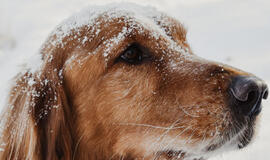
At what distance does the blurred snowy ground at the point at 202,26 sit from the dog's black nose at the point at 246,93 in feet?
13.8

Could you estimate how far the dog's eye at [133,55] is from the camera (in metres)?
2.67

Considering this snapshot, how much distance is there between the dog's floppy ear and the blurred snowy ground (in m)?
3.89

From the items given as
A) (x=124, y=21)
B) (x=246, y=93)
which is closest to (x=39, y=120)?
(x=124, y=21)

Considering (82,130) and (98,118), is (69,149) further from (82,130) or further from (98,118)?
(98,118)

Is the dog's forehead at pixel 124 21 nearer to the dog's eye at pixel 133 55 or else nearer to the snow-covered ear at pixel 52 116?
the dog's eye at pixel 133 55

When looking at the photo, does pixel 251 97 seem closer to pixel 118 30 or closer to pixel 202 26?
pixel 118 30

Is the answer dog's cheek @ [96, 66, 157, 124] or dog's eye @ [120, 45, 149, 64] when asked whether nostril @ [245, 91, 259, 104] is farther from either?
dog's eye @ [120, 45, 149, 64]

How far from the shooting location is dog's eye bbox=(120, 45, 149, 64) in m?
2.67

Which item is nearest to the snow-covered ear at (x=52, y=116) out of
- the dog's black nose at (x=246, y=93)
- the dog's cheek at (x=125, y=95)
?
the dog's cheek at (x=125, y=95)

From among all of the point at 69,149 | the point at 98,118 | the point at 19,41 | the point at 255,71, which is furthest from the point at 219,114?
the point at 19,41

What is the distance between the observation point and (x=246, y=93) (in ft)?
7.48

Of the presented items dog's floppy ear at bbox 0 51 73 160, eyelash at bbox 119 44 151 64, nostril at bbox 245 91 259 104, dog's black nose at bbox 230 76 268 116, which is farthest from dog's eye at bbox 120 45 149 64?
nostril at bbox 245 91 259 104

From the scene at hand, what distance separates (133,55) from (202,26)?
677 centimetres

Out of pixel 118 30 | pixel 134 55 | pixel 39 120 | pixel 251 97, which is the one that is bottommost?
pixel 39 120
